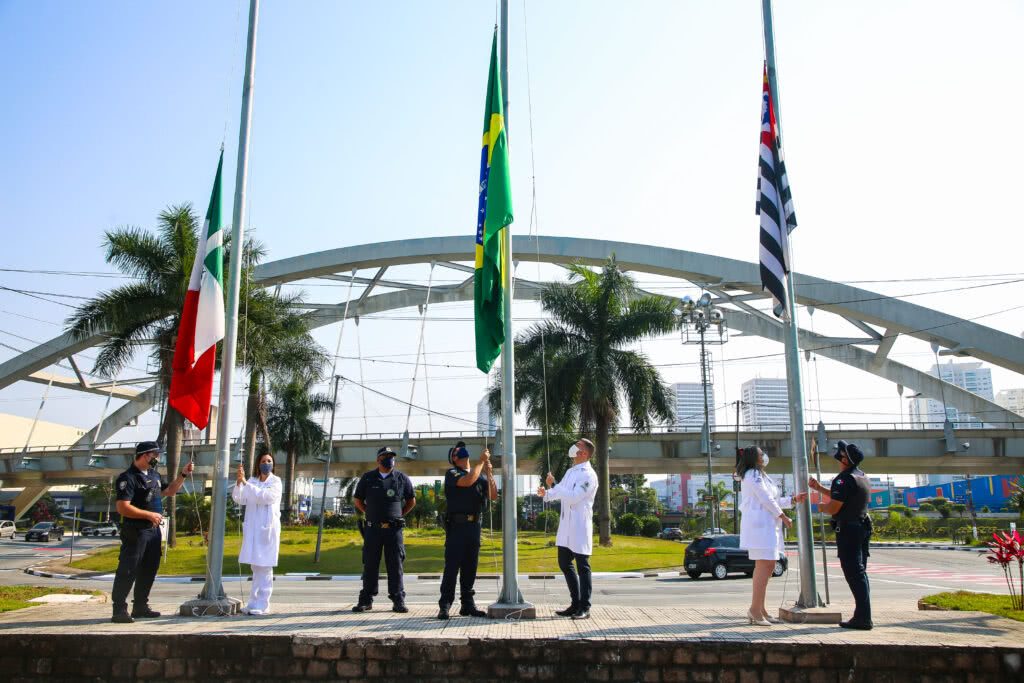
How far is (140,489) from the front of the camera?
822 cm

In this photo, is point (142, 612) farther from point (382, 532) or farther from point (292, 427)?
point (292, 427)

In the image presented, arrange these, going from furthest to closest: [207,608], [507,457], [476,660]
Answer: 1. [507,457]
2. [207,608]
3. [476,660]

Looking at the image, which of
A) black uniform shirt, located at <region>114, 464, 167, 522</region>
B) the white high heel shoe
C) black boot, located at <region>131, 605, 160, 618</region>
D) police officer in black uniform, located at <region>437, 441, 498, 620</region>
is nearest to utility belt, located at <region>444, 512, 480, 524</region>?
police officer in black uniform, located at <region>437, 441, 498, 620</region>

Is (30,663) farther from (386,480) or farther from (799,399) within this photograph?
(799,399)

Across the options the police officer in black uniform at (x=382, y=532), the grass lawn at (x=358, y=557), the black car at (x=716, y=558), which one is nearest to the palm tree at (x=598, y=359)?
the grass lawn at (x=358, y=557)

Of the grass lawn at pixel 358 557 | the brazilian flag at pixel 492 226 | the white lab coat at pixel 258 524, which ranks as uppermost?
the brazilian flag at pixel 492 226

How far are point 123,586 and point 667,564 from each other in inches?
799

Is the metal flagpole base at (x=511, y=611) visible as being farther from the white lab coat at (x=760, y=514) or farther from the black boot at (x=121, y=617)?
the black boot at (x=121, y=617)

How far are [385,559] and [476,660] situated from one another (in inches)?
87.2

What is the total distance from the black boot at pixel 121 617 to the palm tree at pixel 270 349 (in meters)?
18.6

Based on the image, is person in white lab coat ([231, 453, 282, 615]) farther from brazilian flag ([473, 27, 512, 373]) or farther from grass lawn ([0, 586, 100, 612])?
grass lawn ([0, 586, 100, 612])

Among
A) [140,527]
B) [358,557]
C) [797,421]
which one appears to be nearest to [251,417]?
[358,557]

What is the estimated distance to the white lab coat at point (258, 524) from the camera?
859cm

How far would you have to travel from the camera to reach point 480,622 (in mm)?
7703
